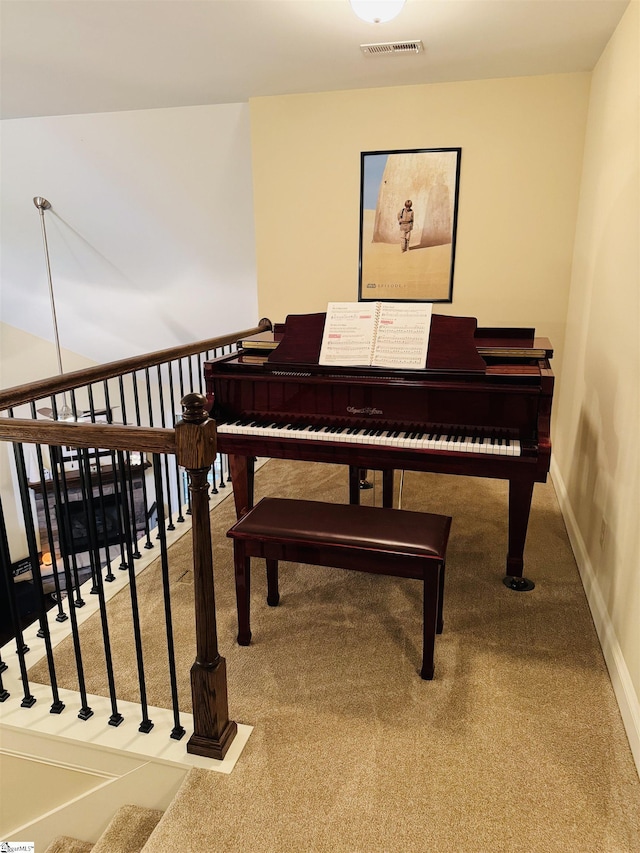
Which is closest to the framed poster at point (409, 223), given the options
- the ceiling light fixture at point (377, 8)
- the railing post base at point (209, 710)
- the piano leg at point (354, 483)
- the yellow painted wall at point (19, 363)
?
the ceiling light fixture at point (377, 8)

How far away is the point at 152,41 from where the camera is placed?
2.96 metres

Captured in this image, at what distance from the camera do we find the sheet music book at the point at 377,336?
2586mm

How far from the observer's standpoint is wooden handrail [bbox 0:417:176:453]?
1.43m

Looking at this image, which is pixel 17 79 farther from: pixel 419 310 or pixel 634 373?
pixel 634 373

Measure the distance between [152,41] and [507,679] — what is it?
134 inches

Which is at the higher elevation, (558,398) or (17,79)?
(17,79)

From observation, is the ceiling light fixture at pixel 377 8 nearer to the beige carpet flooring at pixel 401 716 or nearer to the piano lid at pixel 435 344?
the piano lid at pixel 435 344

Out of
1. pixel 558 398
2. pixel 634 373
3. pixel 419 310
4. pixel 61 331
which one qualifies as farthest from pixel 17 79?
pixel 558 398

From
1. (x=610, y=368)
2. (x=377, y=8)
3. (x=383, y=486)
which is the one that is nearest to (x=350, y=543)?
(x=383, y=486)

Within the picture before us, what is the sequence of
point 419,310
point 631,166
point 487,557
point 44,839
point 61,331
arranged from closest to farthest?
point 44,839, point 631,166, point 419,310, point 487,557, point 61,331

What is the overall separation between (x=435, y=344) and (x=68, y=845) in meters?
2.28

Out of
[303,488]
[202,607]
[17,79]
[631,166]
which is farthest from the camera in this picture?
[303,488]

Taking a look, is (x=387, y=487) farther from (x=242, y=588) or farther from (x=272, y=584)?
(x=242, y=588)

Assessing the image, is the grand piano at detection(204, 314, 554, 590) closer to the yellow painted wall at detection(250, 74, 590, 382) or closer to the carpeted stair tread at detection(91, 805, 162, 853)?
the yellow painted wall at detection(250, 74, 590, 382)
